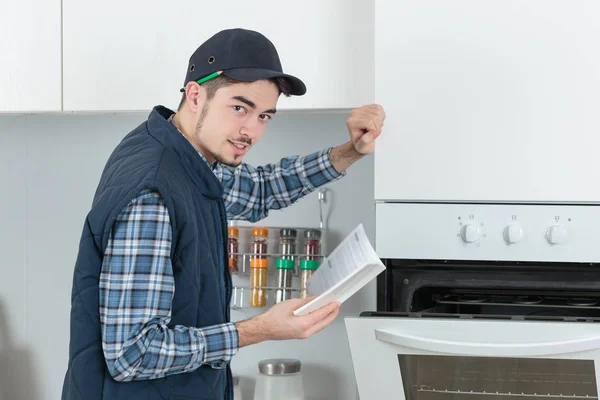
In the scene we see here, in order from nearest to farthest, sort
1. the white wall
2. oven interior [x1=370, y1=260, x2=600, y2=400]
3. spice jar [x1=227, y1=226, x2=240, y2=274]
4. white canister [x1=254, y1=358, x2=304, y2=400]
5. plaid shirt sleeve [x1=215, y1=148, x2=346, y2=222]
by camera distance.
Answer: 1. oven interior [x1=370, y1=260, x2=600, y2=400]
2. plaid shirt sleeve [x1=215, y1=148, x2=346, y2=222]
3. white canister [x1=254, y1=358, x2=304, y2=400]
4. spice jar [x1=227, y1=226, x2=240, y2=274]
5. the white wall

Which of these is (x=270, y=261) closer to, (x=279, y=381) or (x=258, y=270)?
(x=258, y=270)

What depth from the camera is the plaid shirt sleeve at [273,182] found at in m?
1.52

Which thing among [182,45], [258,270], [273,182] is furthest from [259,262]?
[182,45]

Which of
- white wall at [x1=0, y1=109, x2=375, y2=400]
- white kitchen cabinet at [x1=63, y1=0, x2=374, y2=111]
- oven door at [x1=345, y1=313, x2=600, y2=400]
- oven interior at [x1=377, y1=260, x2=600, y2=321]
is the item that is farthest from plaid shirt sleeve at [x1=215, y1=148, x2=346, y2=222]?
white wall at [x1=0, y1=109, x2=375, y2=400]

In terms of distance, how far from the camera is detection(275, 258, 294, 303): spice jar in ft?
6.13

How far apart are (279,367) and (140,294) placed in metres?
0.82

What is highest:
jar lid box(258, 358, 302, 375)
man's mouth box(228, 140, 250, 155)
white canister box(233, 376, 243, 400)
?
man's mouth box(228, 140, 250, 155)

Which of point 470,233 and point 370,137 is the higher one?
point 370,137

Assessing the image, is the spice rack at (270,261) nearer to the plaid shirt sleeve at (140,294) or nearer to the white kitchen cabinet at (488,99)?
the white kitchen cabinet at (488,99)

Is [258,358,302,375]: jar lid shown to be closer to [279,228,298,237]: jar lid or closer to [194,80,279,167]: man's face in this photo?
[279,228,298,237]: jar lid

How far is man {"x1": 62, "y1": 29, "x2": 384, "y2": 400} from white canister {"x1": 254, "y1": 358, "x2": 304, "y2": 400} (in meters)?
0.55

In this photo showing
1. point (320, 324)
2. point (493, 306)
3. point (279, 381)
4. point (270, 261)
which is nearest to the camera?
point (320, 324)

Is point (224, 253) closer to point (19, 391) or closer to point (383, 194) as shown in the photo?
point (383, 194)

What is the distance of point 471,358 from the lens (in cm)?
129
